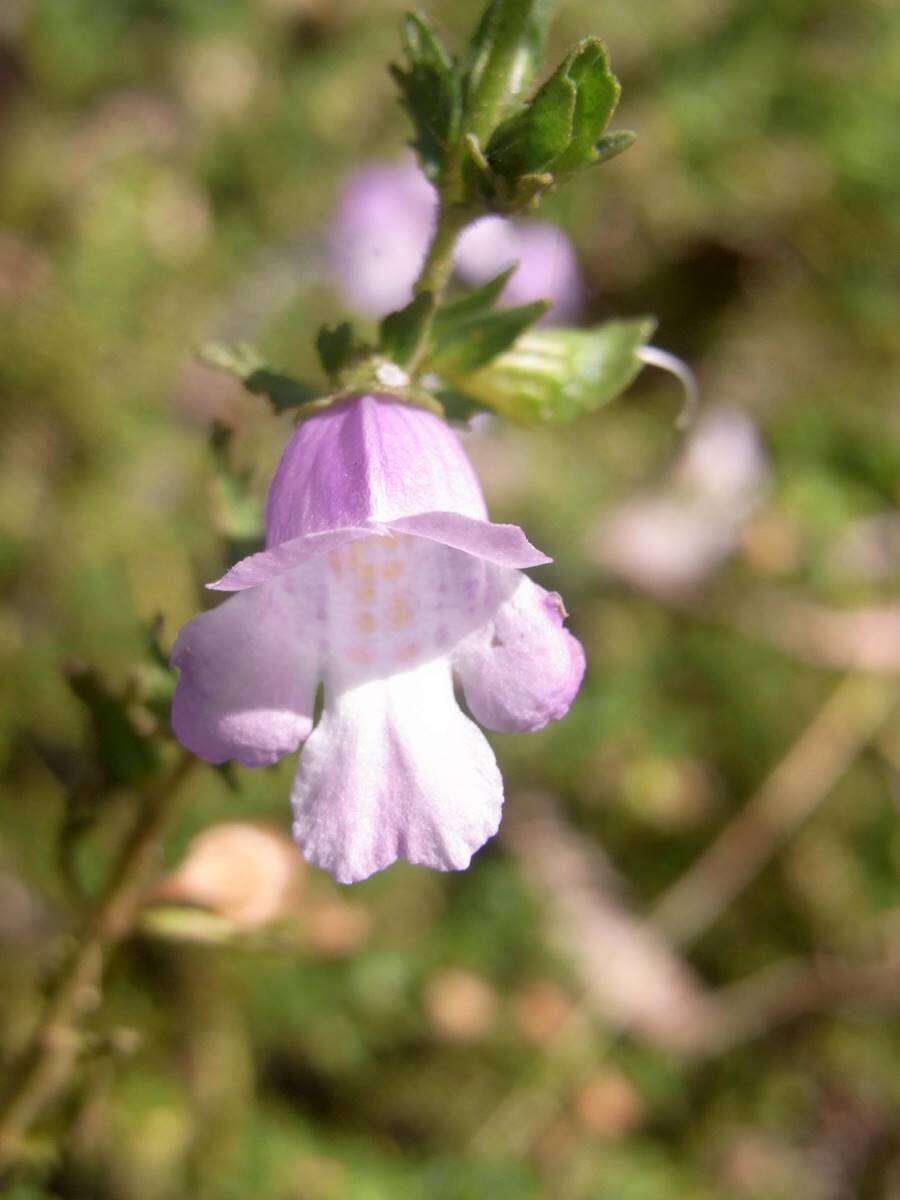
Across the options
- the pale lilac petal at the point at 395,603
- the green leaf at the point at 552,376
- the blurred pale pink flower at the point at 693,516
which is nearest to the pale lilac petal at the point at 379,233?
the blurred pale pink flower at the point at 693,516

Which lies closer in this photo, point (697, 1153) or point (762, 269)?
point (697, 1153)

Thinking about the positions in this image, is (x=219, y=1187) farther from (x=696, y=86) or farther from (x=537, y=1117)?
(x=696, y=86)

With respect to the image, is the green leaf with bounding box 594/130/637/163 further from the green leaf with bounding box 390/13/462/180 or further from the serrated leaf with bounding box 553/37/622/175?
the green leaf with bounding box 390/13/462/180

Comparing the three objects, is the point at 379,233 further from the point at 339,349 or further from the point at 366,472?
the point at 366,472

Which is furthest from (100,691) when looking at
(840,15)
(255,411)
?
(840,15)

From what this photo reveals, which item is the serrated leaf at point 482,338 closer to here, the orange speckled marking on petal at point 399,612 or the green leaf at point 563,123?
the green leaf at point 563,123

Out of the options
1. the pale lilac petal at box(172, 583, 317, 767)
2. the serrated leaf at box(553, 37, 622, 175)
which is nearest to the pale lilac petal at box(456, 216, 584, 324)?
the serrated leaf at box(553, 37, 622, 175)
